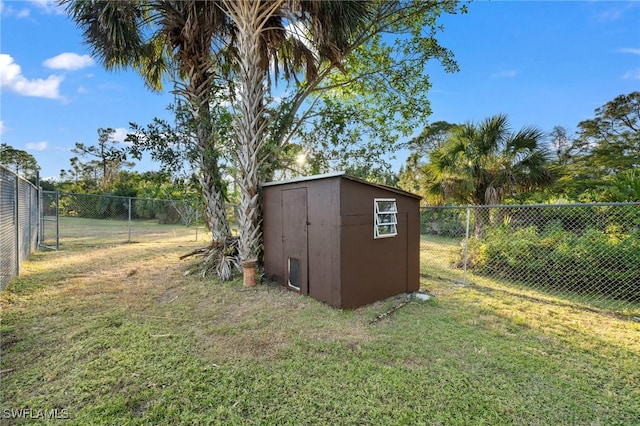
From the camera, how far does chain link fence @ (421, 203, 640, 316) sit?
4.68 meters

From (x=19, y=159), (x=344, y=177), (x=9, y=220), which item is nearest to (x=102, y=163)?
(x=19, y=159)

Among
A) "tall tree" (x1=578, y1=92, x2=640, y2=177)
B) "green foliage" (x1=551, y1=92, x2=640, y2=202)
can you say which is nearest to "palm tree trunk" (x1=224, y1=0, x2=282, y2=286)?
"green foliage" (x1=551, y1=92, x2=640, y2=202)

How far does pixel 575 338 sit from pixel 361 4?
6.30 meters

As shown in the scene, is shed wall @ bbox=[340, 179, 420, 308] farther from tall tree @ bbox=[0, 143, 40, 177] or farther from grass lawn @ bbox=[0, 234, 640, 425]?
tall tree @ bbox=[0, 143, 40, 177]

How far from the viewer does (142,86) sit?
7.64 m

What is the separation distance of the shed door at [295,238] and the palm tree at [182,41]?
1980 mm

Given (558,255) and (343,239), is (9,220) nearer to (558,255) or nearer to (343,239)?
(343,239)

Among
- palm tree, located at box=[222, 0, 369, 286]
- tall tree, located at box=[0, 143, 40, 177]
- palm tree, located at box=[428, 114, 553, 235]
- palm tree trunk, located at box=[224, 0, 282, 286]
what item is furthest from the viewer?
tall tree, located at box=[0, 143, 40, 177]

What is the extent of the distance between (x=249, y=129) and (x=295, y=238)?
2.35 metres

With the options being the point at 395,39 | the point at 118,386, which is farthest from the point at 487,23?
the point at 118,386

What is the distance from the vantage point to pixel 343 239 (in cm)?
381

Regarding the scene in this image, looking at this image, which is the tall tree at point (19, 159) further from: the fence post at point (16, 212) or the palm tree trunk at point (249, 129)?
the palm tree trunk at point (249, 129)

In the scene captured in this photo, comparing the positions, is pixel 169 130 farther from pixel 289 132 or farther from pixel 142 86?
pixel 142 86

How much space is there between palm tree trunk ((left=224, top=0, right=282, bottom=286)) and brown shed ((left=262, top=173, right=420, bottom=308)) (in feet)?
1.31
